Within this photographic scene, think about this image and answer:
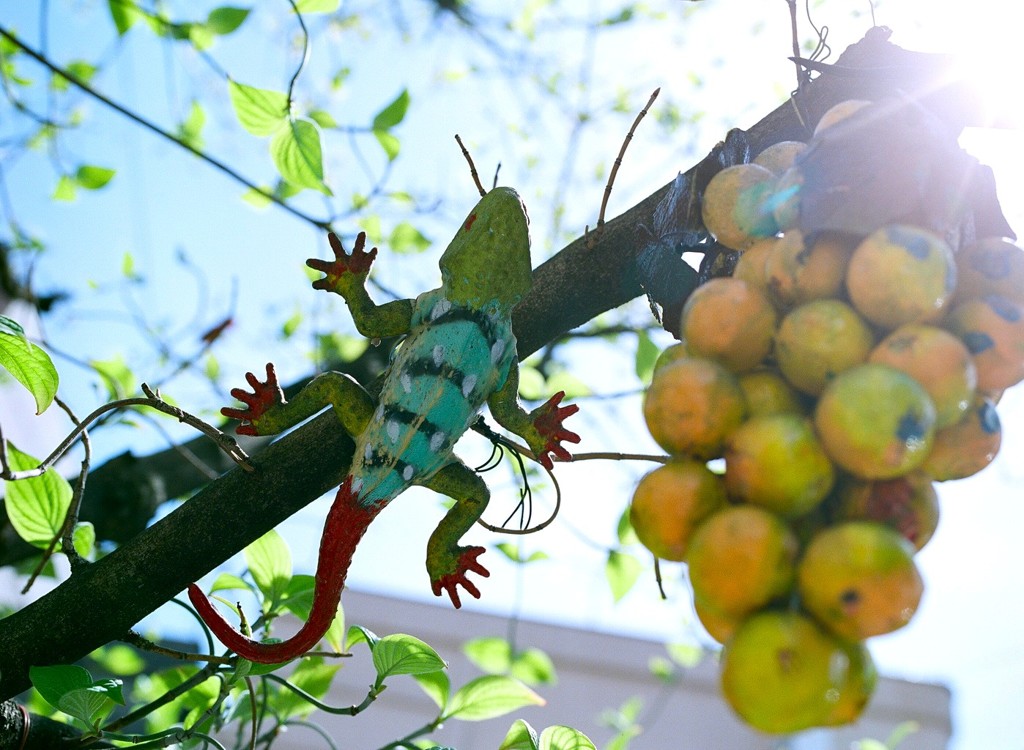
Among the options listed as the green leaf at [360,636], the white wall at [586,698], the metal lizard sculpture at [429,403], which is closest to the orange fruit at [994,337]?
the metal lizard sculpture at [429,403]

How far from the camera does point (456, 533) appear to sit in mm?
710

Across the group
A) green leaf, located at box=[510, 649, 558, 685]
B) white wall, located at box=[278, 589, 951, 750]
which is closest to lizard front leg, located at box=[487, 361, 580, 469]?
green leaf, located at box=[510, 649, 558, 685]

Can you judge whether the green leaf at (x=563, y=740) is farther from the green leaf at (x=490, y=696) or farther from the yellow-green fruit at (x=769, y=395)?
the yellow-green fruit at (x=769, y=395)

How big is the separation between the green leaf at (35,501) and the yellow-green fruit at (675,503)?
0.66m

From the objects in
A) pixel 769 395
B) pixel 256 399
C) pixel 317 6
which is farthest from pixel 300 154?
pixel 769 395

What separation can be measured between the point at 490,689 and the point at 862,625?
2.02 feet

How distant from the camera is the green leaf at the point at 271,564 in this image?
834 mm

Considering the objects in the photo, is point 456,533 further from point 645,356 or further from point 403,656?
point 645,356

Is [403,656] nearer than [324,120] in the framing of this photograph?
Yes

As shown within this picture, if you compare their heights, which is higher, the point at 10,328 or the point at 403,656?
the point at 10,328

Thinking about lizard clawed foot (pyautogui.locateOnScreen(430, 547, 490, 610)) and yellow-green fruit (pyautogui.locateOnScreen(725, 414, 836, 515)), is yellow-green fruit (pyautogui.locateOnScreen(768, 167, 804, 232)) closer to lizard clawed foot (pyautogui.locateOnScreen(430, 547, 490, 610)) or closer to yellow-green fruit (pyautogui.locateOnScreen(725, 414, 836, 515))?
yellow-green fruit (pyautogui.locateOnScreen(725, 414, 836, 515))

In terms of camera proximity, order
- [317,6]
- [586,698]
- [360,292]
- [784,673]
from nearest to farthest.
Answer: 1. [784,673]
2. [360,292]
3. [317,6]
4. [586,698]

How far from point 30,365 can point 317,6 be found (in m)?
0.58

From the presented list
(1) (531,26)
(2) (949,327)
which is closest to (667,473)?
(2) (949,327)
